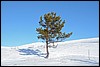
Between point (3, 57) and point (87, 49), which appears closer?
point (3, 57)

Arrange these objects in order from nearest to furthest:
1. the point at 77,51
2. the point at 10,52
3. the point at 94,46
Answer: the point at 10,52 < the point at 77,51 < the point at 94,46

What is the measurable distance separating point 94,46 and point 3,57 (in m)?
18.8

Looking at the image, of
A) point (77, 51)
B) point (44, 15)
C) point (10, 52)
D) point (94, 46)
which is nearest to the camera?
point (44, 15)

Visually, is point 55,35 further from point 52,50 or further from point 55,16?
point 52,50

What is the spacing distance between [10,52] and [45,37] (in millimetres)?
7645

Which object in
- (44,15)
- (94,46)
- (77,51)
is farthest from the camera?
(94,46)

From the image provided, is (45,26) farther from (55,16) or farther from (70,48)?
(70,48)

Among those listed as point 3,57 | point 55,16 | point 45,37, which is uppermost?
point 55,16

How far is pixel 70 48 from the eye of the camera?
49.2 m

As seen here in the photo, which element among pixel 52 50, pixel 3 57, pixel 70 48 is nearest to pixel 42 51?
pixel 52 50

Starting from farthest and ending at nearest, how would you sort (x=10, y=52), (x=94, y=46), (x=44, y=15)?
1. (x=94, y=46)
2. (x=10, y=52)
3. (x=44, y=15)

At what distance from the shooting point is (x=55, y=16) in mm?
38625

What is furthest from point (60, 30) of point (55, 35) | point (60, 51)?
point (60, 51)

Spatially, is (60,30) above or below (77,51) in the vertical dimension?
above
